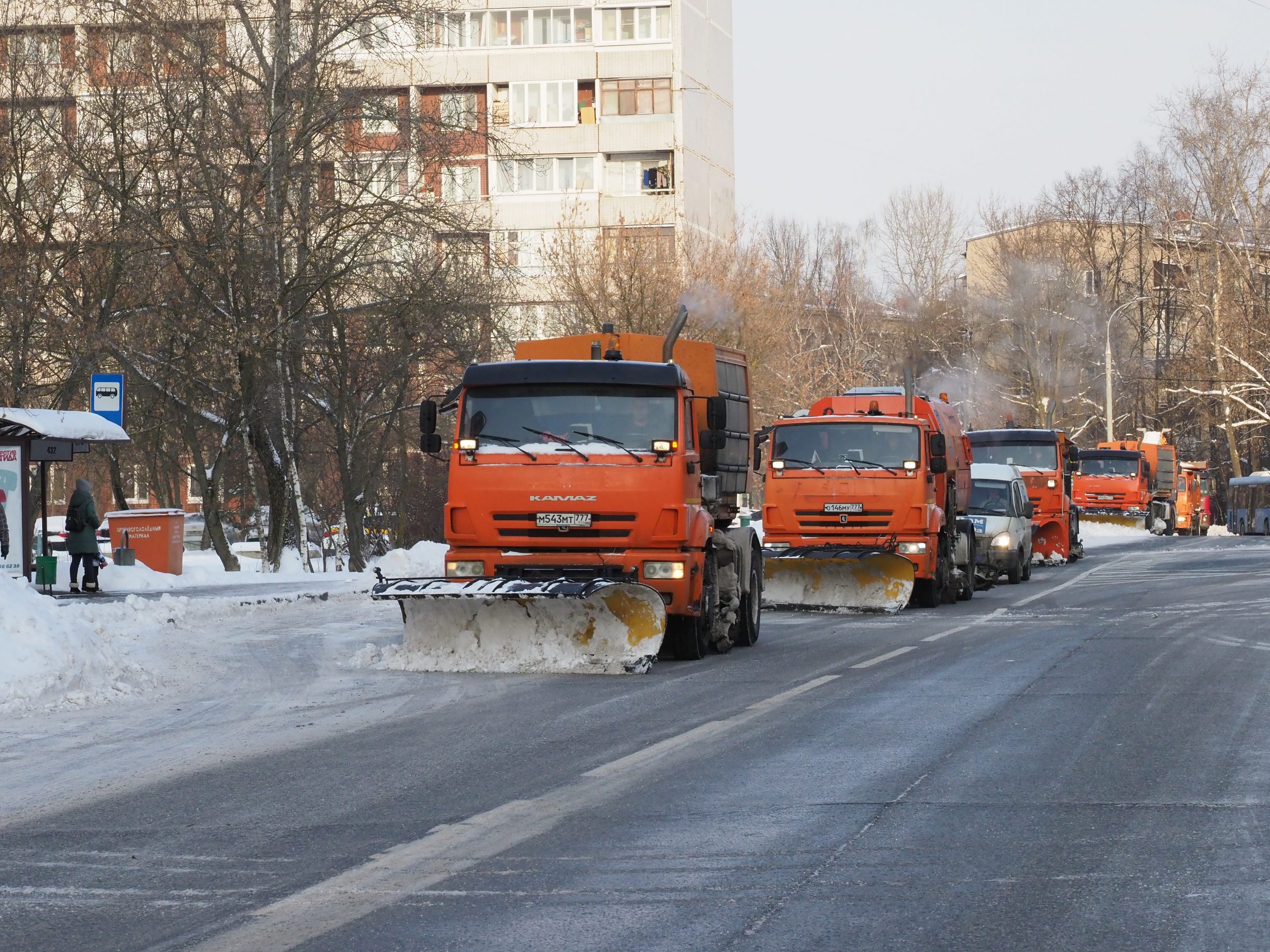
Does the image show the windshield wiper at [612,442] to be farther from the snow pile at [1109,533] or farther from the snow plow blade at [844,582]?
the snow pile at [1109,533]

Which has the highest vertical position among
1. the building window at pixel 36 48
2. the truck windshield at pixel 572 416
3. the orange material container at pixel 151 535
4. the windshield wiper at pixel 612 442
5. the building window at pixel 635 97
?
the building window at pixel 635 97

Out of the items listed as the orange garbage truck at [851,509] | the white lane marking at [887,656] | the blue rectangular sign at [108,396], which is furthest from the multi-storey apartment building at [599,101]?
the white lane marking at [887,656]

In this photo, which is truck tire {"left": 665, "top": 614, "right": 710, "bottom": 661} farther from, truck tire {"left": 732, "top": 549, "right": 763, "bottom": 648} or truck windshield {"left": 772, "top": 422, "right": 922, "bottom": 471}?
truck windshield {"left": 772, "top": 422, "right": 922, "bottom": 471}

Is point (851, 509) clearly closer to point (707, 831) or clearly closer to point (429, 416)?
point (429, 416)

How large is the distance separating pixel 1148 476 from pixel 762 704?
44.2 meters

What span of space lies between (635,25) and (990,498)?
4233 cm

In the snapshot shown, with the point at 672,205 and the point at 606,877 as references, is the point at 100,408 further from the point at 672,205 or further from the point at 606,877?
the point at 672,205

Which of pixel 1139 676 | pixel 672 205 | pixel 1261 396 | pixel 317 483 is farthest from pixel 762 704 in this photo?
pixel 1261 396

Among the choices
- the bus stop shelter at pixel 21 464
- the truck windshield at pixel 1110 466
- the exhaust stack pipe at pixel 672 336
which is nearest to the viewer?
the exhaust stack pipe at pixel 672 336

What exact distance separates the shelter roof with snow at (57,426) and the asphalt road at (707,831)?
13.4 metres

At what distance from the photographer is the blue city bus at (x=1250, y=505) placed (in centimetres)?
6569

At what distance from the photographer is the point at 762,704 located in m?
11.6

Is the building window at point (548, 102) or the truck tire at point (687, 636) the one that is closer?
the truck tire at point (687, 636)

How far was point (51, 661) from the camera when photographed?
12.6 m
